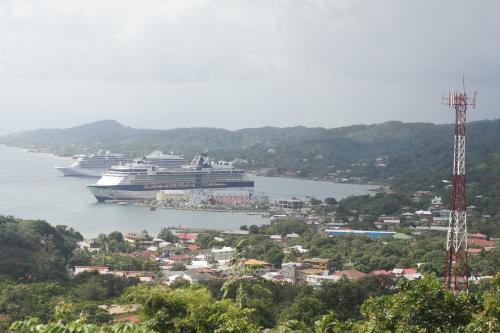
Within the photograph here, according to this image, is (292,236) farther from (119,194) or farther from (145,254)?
(119,194)

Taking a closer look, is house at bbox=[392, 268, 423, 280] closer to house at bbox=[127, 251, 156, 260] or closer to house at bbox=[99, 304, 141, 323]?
house at bbox=[127, 251, 156, 260]

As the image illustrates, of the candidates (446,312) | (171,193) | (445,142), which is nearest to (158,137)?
(445,142)

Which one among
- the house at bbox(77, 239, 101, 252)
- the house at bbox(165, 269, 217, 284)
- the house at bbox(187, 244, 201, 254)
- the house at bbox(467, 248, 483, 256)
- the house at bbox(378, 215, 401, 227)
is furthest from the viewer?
the house at bbox(378, 215, 401, 227)

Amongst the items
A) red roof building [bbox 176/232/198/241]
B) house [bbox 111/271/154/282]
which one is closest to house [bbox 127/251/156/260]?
house [bbox 111/271/154/282]

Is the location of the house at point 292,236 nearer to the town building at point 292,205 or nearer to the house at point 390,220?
the house at point 390,220

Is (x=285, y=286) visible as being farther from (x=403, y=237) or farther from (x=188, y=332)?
(x=403, y=237)
